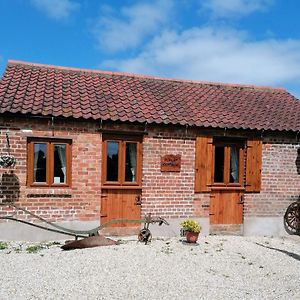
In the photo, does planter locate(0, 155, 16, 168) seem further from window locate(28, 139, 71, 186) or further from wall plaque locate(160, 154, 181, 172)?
wall plaque locate(160, 154, 181, 172)

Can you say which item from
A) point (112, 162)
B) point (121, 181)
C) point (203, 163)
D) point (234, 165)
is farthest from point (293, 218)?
point (112, 162)

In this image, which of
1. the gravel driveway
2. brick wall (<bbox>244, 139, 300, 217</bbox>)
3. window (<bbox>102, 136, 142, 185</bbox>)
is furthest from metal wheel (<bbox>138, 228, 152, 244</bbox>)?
brick wall (<bbox>244, 139, 300, 217</bbox>)

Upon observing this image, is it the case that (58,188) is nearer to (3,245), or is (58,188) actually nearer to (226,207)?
(3,245)

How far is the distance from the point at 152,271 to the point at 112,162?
375 cm

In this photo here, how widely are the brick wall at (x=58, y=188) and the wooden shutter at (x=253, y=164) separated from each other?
422 cm

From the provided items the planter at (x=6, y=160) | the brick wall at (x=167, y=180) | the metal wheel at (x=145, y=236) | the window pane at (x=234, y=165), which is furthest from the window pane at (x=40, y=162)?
the window pane at (x=234, y=165)

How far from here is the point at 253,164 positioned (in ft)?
34.9

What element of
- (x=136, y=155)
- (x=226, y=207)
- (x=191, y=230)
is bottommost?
(x=191, y=230)

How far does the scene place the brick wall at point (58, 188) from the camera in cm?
895

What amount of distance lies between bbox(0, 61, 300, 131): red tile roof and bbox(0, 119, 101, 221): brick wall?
392mm

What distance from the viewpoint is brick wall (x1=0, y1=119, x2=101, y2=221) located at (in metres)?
8.95

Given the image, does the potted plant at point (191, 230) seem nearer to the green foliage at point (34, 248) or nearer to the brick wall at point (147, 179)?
the brick wall at point (147, 179)

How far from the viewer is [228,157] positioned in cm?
1067

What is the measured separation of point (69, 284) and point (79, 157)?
13.2 feet
